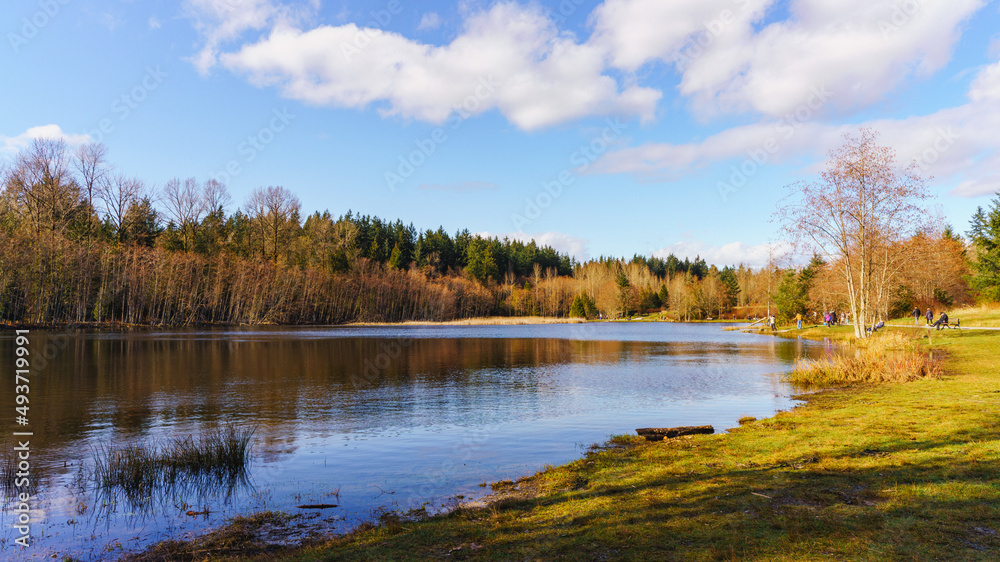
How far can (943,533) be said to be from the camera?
611 centimetres

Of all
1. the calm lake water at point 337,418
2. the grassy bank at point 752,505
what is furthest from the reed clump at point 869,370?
the grassy bank at point 752,505

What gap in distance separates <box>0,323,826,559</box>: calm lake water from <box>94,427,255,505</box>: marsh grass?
0.25 meters

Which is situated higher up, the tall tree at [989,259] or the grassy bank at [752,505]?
the tall tree at [989,259]

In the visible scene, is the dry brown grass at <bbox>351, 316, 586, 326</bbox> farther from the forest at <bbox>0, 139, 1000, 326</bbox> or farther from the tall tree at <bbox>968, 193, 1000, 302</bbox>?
the tall tree at <bbox>968, 193, 1000, 302</bbox>

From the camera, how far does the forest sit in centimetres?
5878

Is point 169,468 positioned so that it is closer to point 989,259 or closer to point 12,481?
point 12,481

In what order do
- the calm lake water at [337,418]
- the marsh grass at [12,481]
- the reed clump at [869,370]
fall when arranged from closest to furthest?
the calm lake water at [337,418], the marsh grass at [12,481], the reed clump at [869,370]

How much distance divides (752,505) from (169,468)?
441 inches

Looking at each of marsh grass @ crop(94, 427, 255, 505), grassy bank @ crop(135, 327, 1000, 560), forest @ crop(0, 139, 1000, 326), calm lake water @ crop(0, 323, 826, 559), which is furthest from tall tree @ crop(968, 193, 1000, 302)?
marsh grass @ crop(94, 427, 255, 505)

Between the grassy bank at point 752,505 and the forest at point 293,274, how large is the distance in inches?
1259

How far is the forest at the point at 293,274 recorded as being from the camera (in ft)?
193

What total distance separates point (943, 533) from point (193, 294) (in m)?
85.9

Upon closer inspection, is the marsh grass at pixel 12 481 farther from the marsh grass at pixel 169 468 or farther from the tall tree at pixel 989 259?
the tall tree at pixel 989 259

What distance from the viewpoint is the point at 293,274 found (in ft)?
301
